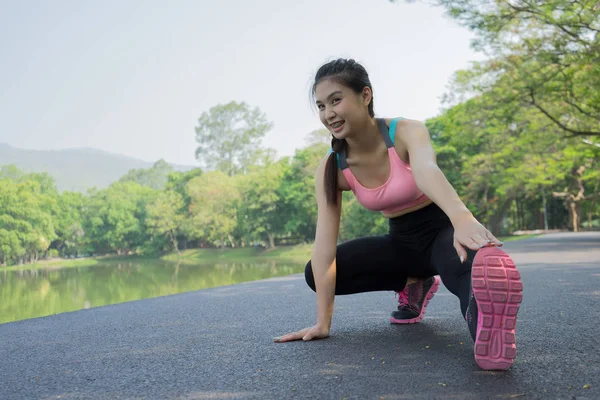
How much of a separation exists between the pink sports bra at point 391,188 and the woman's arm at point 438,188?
56 millimetres

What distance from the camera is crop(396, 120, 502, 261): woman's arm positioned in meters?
1.47

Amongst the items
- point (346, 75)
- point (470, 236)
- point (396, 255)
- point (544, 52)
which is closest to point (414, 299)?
point (396, 255)

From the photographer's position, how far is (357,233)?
83.6 ft

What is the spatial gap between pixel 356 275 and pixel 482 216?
24015 mm

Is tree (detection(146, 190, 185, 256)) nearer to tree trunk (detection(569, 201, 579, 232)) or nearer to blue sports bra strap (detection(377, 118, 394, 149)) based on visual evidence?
tree trunk (detection(569, 201, 579, 232))

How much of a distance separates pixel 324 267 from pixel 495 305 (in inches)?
32.0

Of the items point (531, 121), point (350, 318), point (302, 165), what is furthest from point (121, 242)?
point (350, 318)

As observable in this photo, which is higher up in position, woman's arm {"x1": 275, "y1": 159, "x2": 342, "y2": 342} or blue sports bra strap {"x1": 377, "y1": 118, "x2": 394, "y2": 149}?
blue sports bra strap {"x1": 377, "y1": 118, "x2": 394, "y2": 149}

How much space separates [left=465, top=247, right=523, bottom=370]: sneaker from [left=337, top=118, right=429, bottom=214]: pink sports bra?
52cm

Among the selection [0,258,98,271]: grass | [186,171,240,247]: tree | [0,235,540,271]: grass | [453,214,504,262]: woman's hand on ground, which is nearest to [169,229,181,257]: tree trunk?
[0,235,540,271]: grass

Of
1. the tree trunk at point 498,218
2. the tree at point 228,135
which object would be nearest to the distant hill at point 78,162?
the tree at point 228,135

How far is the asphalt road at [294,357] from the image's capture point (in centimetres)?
140

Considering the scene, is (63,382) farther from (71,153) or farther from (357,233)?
(71,153)

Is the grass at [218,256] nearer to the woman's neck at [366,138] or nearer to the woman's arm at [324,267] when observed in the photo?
the woman's arm at [324,267]
